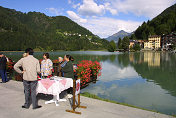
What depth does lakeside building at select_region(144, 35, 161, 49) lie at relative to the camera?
553 feet

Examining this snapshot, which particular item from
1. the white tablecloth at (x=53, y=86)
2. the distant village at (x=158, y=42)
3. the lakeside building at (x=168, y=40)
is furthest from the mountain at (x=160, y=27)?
the white tablecloth at (x=53, y=86)

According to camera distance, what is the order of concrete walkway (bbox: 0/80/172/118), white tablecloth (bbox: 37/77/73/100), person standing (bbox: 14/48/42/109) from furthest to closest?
white tablecloth (bbox: 37/77/73/100) → person standing (bbox: 14/48/42/109) → concrete walkway (bbox: 0/80/172/118)

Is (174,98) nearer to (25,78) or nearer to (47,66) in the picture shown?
(47,66)

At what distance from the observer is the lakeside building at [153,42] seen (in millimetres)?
168587

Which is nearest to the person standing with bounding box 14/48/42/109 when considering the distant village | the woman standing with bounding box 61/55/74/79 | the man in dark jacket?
the woman standing with bounding box 61/55/74/79

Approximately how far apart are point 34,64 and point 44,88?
1365mm

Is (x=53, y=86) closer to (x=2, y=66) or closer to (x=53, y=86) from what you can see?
(x=53, y=86)

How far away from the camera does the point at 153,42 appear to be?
170 m

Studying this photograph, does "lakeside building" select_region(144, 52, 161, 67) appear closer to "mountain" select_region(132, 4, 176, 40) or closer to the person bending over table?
the person bending over table

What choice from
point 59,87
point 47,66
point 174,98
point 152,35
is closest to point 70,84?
point 59,87

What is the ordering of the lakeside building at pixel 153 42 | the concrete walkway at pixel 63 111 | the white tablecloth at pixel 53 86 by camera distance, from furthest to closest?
the lakeside building at pixel 153 42
the white tablecloth at pixel 53 86
the concrete walkway at pixel 63 111

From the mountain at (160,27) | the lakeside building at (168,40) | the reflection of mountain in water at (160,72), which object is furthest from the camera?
the mountain at (160,27)

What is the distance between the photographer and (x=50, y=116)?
17.7 feet

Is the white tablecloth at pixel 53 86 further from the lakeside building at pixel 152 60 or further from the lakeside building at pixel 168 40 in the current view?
the lakeside building at pixel 168 40
